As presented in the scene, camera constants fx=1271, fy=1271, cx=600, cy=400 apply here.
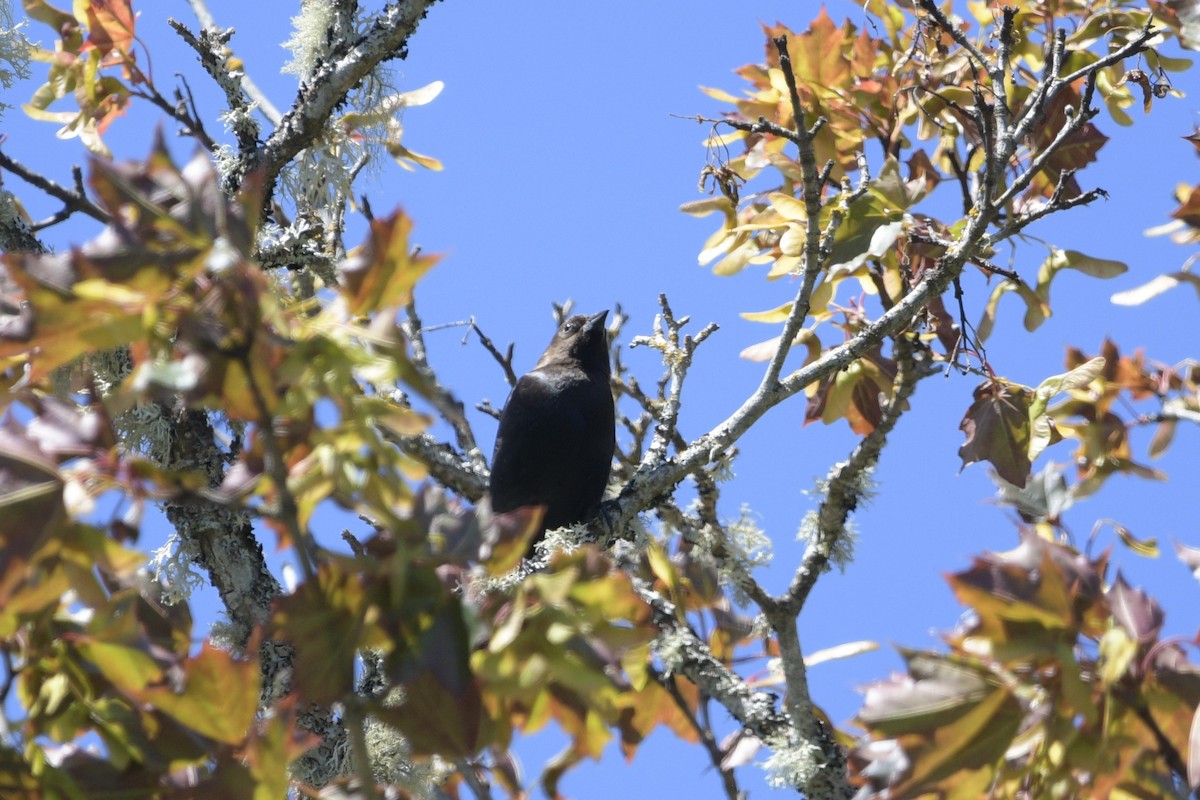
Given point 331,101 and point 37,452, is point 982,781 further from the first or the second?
point 331,101

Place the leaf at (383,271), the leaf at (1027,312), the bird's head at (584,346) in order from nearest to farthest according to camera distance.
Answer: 1. the leaf at (383,271)
2. the leaf at (1027,312)
3. the bird's head at (584,346)

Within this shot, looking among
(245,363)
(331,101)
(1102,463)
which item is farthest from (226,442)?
(245,363)

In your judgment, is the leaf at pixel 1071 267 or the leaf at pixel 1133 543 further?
the leaf at pixel 1071 267

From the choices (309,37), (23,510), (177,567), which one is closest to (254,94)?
(309,37)

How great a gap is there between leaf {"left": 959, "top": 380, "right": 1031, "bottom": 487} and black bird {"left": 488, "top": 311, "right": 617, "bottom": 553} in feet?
4.20

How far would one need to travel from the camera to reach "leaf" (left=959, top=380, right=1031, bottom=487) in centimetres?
300

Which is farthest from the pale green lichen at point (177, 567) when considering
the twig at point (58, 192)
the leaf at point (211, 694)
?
the leaf at point (211, 694)

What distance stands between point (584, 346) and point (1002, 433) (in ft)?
5.98

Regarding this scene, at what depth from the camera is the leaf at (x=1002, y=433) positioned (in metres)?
3.00

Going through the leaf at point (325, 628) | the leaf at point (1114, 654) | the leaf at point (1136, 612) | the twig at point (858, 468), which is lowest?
the leaf at point (1114, 654)

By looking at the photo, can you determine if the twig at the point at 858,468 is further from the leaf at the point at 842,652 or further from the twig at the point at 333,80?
the twig at the point at 333,80

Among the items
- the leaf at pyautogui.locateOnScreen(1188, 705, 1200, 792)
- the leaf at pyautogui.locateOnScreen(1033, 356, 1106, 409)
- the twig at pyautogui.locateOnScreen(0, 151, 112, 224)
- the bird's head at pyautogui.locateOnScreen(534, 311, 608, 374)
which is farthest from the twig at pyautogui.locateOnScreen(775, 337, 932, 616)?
the leaf at pyautogui.locateOnScreen(1188, 705, 1200, 792)

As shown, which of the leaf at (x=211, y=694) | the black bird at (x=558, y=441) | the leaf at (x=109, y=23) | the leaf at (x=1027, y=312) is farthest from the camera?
the black bird at (x=558, y=441)

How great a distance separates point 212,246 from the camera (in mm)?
1043
